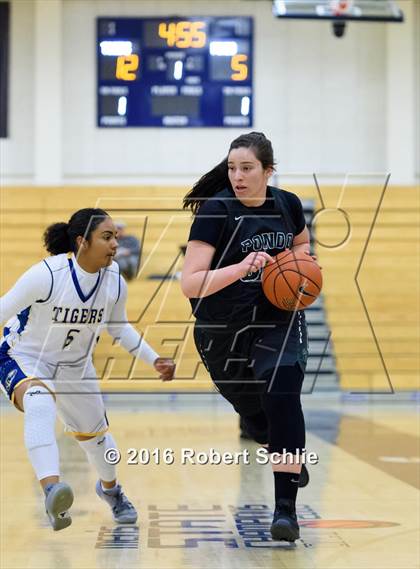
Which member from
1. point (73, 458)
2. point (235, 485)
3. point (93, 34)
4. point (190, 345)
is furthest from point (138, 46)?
point (235, 485)

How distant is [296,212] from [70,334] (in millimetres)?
1175

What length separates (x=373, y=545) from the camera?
414 cm

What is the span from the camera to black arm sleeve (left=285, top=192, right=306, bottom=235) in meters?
4.43

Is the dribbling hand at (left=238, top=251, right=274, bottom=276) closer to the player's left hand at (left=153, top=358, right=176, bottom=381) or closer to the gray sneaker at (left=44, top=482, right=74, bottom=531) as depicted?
the player's left hand at (left=153, top=358, right=176, bottom=381)

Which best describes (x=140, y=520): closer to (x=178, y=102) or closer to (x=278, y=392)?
(x=278, y=392)

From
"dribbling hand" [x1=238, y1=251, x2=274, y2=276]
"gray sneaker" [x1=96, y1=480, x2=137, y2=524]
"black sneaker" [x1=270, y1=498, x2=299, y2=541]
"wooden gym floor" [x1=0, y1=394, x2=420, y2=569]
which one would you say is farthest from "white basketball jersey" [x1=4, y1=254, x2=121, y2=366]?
"black sneaker" [x1=270, y1=498, x2=299, y2=541]

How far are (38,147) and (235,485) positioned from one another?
410 inches

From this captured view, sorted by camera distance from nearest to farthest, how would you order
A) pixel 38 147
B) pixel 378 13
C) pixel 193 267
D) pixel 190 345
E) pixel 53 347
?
pixel 193 267 → pixel 53 347 → pixel 378 13 → pixel 190 345 → pixel 38 147

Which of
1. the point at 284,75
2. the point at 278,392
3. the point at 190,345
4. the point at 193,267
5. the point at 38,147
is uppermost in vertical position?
the point at 284,75

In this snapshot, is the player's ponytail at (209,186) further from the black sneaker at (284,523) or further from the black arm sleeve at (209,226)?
the black sneaker at (284,523)

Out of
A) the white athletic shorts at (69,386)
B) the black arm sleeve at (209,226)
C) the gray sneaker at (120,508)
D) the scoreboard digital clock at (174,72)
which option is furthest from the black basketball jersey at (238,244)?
the scoreboard digital clock at (174,72)

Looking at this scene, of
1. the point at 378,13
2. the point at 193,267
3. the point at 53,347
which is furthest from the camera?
the point at 378,13

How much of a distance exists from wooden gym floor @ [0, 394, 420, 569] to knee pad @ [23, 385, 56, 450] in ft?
1.42

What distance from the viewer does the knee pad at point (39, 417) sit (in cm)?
422
